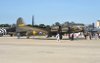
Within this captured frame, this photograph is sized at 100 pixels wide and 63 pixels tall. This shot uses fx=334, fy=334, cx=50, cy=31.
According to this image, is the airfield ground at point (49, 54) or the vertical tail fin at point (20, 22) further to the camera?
the vertical tail fin at point (20, 22)

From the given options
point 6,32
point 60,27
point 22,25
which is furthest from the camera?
point 6,32

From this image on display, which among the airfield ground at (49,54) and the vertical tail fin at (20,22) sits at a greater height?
the vertical tail fin at (20,22)

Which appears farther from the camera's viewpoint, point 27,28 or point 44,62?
point 27,28

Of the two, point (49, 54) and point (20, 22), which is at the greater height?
point (20, 22)

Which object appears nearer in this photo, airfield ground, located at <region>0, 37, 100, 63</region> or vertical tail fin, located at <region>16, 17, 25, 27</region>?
airfield ground, located at <region>0, 37, 100, 63</region>

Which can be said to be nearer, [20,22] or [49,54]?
[49,54]

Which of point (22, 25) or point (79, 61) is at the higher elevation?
point (22, 25)

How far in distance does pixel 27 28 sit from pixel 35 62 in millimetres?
51167

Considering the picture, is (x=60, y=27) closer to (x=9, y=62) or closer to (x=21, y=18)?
(x=21, y=18)

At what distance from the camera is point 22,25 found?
71.8 m

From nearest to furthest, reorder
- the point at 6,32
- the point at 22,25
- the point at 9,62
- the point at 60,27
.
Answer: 1. the point at 9,62
2. the point at 60,27
3. the point at 22,25
4. the point at 6,32

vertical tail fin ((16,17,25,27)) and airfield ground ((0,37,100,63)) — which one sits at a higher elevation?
vertical tail fin ((16,17,25,27))

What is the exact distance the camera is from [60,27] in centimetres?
6228

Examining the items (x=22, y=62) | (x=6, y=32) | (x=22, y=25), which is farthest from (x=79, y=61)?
(x=6, y=32)
